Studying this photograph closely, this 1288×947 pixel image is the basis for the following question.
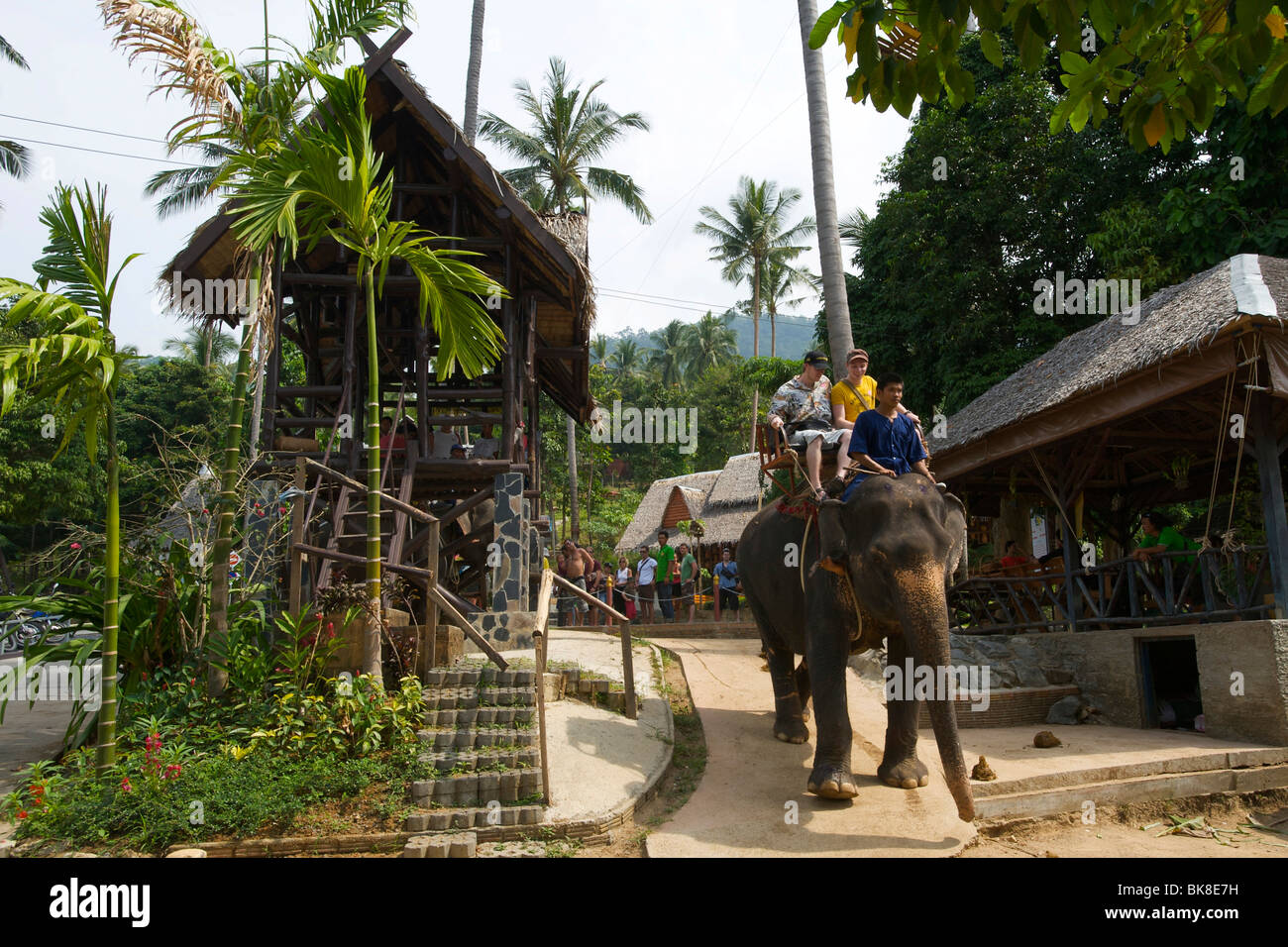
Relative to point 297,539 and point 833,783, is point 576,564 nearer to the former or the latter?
point 297,539

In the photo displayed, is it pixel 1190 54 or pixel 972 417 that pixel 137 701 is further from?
pixel 972 417

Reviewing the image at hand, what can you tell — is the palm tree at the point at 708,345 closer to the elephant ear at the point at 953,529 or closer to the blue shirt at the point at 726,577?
the blue shirt at the point at 726,577

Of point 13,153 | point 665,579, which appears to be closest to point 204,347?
point 13,153

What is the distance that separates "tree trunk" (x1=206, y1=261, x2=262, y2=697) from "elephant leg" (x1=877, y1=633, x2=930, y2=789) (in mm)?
5494

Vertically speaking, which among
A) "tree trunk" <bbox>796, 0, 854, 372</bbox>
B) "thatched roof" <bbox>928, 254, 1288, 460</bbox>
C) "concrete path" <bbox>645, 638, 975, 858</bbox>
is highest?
"tree trunk" <bbox>796, 0, 854, 372</bbox>

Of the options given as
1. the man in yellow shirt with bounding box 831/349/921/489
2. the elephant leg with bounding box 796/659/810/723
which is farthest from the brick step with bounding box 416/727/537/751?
the man in yellow shirt with bounding box 831/349/921/489

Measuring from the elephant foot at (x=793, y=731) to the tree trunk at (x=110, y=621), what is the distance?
19.0ft

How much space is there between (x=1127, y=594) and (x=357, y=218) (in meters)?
10.7

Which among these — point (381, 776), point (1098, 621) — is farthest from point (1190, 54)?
point (1098, 621)

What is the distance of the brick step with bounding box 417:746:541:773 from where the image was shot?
6953 mm

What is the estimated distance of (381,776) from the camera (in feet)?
22.2

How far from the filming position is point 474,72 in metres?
21.7

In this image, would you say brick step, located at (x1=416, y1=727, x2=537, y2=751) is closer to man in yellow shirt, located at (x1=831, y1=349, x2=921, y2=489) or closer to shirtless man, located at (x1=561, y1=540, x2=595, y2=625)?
man in yellow shirt, located at (x1=831, y1=349, x2=921, y2=489)

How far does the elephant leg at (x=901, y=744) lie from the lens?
6973 millimetres
